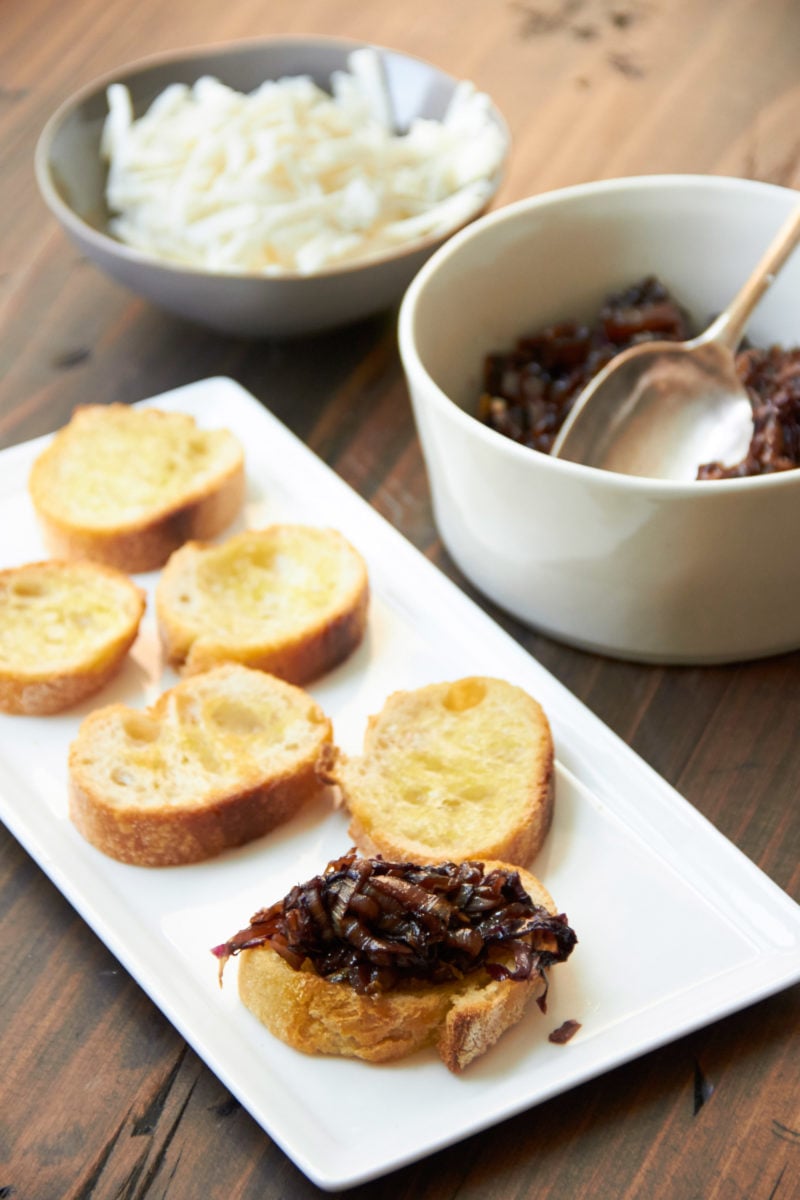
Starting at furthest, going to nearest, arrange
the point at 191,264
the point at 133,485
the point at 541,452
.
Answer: the point at 191,264 < the point at 133,485 < the point at 541,452

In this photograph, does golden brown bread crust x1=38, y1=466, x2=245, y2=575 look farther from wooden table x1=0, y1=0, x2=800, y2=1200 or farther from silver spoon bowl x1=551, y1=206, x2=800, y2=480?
silver spoon bowl x1=551, y1=206, x2=800, y2=480

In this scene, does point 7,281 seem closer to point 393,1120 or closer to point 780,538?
point 780,538

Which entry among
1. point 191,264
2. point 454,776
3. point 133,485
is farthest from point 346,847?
point 191,264

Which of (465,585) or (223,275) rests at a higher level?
(223,275)

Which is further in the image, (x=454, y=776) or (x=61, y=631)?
(x=61, y=631)

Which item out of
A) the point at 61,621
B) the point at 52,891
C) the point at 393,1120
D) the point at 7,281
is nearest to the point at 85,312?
the point at 7,281

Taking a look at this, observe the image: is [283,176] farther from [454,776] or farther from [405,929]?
[405,929]

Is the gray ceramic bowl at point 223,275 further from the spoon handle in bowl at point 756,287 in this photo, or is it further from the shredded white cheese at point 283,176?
the spoon handle in bowl at point 756,287
